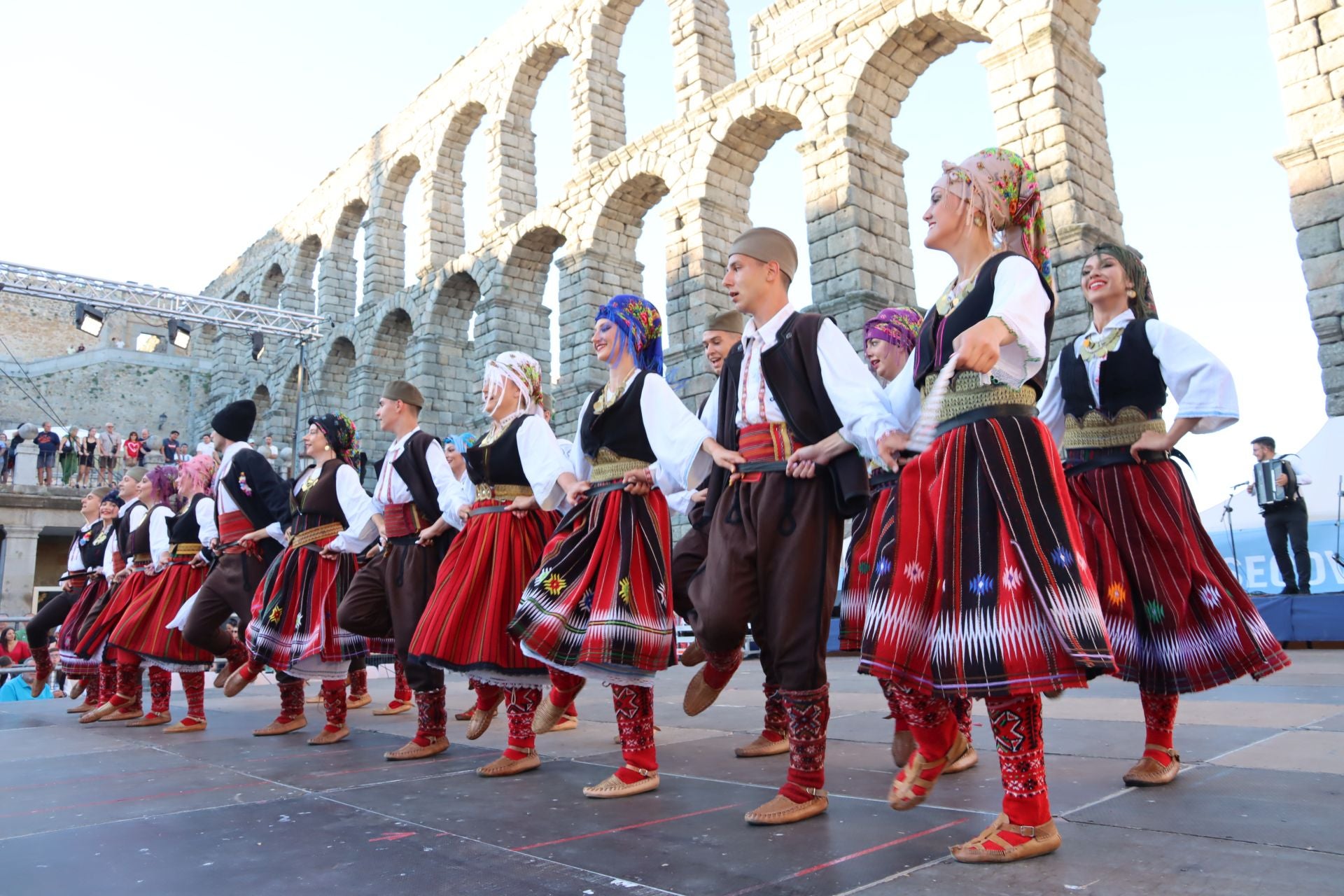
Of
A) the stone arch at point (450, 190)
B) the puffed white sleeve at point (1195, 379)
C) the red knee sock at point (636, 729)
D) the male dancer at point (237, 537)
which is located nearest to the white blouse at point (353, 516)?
the male dancer at point (237, 537)

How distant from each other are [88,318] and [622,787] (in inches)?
821

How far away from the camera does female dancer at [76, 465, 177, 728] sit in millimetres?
5707

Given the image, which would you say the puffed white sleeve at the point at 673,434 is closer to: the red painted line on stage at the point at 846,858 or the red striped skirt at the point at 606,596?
the red striped skirt at the point at 606,596

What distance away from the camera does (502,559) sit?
381 centimetres

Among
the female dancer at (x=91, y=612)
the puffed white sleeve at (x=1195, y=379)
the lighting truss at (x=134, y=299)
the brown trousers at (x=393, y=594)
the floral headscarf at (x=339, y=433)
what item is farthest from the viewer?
the lighting truss at (x=134, y=299)

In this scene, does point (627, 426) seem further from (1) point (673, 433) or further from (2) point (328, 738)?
(2) point (328, 738)

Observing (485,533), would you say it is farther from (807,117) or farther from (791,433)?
(807,117)

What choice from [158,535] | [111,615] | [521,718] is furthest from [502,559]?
[111,615]

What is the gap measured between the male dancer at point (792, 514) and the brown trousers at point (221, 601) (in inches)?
132

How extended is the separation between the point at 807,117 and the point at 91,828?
11.6 m

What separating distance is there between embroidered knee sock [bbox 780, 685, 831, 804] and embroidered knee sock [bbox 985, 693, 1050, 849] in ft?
1.81

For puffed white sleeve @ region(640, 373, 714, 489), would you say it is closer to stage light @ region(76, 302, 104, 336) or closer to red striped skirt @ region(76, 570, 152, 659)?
red striped skirt @ region(76, 570, 152, 659)

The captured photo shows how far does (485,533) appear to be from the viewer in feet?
12.8

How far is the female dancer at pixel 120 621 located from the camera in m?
5.71
